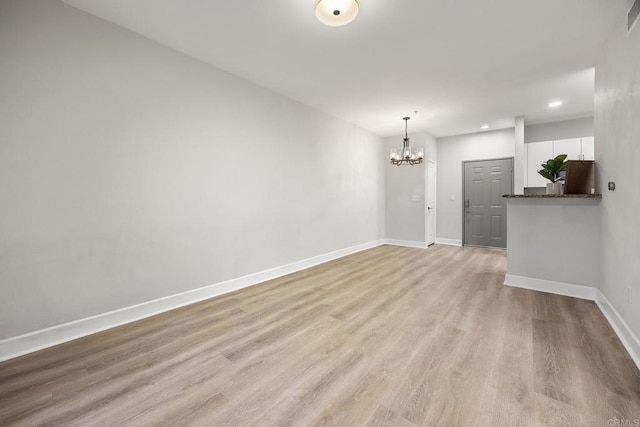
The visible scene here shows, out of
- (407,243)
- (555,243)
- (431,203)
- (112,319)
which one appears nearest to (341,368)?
(112,319)

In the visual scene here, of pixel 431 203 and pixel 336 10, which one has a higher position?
pixel 336 10

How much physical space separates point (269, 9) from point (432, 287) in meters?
3.76

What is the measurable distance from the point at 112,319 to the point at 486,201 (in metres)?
7.53

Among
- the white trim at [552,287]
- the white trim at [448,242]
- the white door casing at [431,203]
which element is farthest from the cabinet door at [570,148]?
the white trim at [552,287]

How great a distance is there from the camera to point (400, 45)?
2.95 meters

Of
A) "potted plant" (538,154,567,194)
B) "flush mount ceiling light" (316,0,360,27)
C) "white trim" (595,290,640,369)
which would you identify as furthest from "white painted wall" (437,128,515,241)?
"flush mount ceiling light" (316,0,360,27)

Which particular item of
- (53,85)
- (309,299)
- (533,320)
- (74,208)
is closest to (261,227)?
(309,299)

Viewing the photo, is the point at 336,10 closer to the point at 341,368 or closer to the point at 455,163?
the point at 341,368

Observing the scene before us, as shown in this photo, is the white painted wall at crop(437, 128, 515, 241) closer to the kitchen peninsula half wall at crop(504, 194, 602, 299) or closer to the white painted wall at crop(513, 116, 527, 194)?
the white painted wall at crop(513, 116, 527, 194)

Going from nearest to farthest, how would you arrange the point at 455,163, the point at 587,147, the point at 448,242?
Result: the point at 587,147 → the point at 455,163 → the point at 448,242

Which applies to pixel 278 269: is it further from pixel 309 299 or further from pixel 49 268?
pixel 49 268

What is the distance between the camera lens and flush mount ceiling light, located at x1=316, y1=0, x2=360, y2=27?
208cm

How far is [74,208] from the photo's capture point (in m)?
2.38

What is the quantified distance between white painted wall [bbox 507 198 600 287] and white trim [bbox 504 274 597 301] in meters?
0.05
